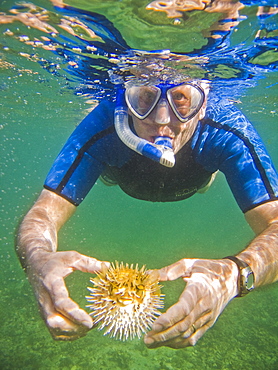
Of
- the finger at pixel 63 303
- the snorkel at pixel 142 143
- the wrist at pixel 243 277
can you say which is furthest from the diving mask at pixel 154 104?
the finger at pixel 63 303

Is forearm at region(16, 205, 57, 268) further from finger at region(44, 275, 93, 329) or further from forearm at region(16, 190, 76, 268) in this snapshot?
finger at region(44, 275, 93, 329)

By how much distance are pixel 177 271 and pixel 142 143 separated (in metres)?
2.02

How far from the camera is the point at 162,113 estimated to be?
13.2 feet

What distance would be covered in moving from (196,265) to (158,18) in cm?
409

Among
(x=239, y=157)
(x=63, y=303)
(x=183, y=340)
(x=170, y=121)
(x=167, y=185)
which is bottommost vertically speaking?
(x=183, y=340)

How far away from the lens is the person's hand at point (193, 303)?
5.75ft

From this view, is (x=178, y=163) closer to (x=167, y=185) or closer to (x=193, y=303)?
(x=167, y=185)

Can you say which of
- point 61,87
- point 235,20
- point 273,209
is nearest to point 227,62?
point 235,20

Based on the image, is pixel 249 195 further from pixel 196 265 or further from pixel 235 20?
pixel 235 20

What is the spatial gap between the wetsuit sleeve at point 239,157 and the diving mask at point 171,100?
1.25 ft

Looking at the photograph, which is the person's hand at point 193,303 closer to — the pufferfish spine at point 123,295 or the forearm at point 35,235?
the pufferfish spine at point 123,295

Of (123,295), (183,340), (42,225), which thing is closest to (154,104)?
(42,225)

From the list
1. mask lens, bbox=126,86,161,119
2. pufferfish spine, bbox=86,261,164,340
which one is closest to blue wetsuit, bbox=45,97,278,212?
mask lens, bbox=126,86,161,119

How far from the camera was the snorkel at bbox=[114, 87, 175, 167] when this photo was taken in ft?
10.9
